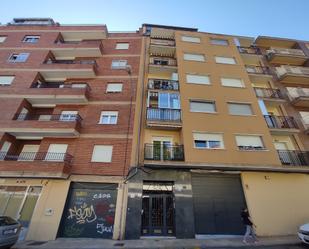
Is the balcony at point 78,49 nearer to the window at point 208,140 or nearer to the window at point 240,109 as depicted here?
the window at point 208,140

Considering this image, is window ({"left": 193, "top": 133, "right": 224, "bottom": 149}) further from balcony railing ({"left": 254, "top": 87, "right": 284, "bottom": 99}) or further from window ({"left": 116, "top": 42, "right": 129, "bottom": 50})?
window ({"left": 116, "top": 42, "right": 129, "bottom": 50})

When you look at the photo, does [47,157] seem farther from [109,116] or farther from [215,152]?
[215,152]

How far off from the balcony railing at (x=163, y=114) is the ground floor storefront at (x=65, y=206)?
14.6ft

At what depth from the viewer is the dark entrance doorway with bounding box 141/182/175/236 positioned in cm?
960

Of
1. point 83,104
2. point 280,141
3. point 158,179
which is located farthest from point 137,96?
point 280,141

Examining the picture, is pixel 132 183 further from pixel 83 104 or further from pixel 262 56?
pixel 262 56

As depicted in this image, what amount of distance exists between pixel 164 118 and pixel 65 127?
6.33 meters

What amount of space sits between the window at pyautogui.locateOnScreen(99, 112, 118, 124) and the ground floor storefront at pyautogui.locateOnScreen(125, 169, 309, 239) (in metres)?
4.34

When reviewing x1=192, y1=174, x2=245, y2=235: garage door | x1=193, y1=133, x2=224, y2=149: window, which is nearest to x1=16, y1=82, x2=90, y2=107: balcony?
x1=193, y1=133, x2=224, y2=149: window

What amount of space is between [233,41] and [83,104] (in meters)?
14.9

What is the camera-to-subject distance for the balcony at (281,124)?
471 inches

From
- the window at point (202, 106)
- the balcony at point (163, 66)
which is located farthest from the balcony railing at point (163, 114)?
the balcony at point (163, 66)

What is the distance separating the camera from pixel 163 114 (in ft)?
39.0

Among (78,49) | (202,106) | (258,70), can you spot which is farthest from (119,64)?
(258,70)
